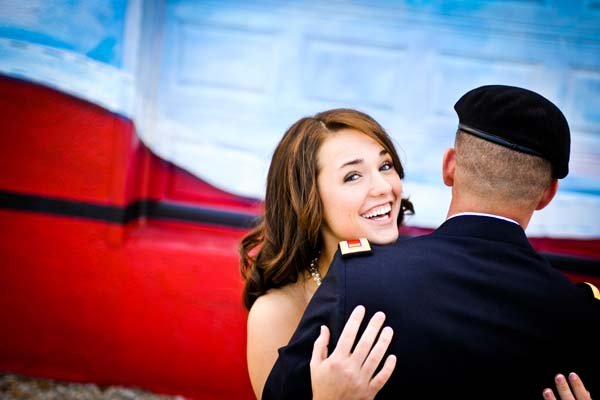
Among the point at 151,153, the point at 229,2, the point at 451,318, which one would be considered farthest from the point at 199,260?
the point at 451,318

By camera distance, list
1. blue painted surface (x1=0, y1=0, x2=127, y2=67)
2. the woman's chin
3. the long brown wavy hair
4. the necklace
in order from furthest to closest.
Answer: blue painted surface (x1=0, y1=0, x2=127, y2=67), the necklace, the long brown wavy hair, the woman's chin

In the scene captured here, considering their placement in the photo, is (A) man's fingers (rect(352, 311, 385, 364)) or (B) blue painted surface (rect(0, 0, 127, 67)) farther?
(B) blue painted surface (rect(0, 0, 127, 67))

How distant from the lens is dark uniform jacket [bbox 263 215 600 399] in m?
1.28

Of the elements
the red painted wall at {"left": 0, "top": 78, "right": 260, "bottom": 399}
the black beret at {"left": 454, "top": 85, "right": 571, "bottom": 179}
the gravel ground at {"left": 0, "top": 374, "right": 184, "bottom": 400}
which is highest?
the black beret at {"left": 454, "top": 85, "right": 571, "bottom": 179}

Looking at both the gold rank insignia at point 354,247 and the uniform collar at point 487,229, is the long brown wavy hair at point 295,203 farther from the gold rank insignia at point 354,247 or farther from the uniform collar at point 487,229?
the uniform collar at point 487,229

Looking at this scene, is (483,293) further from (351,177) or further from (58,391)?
(58,391)

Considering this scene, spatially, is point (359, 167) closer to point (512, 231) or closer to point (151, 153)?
point (512, 231)

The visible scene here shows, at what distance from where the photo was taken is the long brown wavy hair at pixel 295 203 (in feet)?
6.56

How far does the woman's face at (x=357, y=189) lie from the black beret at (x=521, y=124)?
51 centimetres

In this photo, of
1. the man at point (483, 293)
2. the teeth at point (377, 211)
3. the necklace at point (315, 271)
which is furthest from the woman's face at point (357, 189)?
the man at point (483, 293)

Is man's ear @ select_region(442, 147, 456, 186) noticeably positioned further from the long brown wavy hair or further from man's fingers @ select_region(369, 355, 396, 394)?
man's fingers @ select_region(369, 355, 396, 394)

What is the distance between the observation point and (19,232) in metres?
3.01

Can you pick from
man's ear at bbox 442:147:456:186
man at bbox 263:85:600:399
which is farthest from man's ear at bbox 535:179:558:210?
man's ear at bbox 442:147:456:186

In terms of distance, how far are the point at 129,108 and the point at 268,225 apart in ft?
4.33
